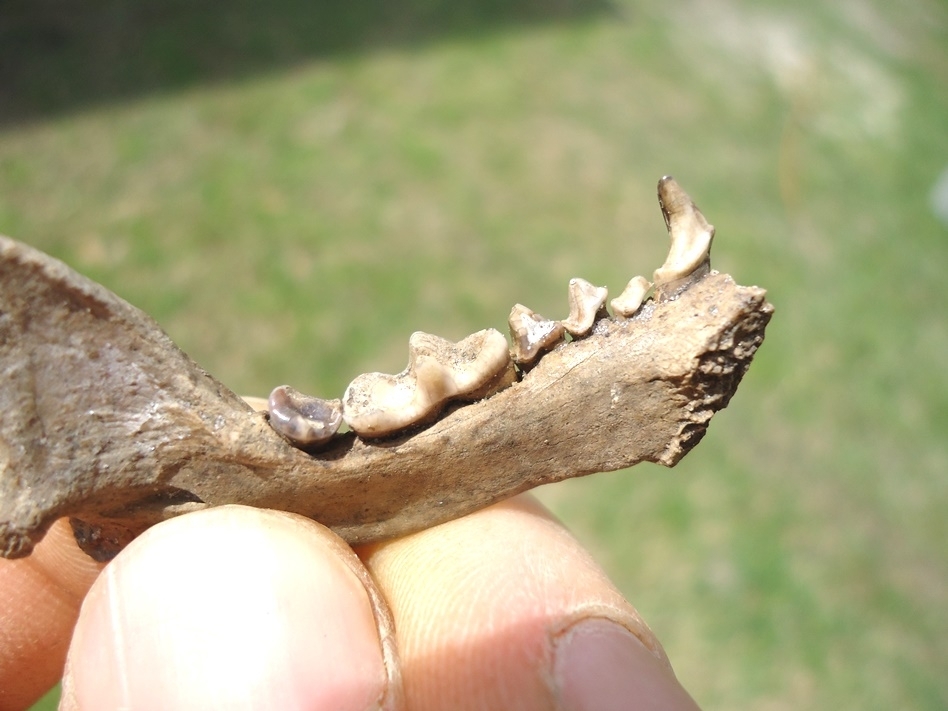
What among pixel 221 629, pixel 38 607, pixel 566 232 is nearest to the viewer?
pixel 221 629

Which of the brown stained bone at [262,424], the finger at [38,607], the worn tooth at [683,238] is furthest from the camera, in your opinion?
the finger at [38,607]

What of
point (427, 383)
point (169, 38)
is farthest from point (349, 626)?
point (169, 38)

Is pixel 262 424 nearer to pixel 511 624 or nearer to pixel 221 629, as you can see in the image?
pixel 221 629

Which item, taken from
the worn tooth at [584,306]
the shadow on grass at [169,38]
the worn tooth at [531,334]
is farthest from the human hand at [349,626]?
the shadow on grass at [169,38]

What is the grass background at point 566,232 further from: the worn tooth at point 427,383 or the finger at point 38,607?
the worn tooth at point 427,383

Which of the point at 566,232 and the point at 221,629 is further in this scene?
the point at 566,232

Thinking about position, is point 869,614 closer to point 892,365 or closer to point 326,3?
point 892,365

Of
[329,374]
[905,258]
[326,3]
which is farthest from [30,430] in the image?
[905,258]
